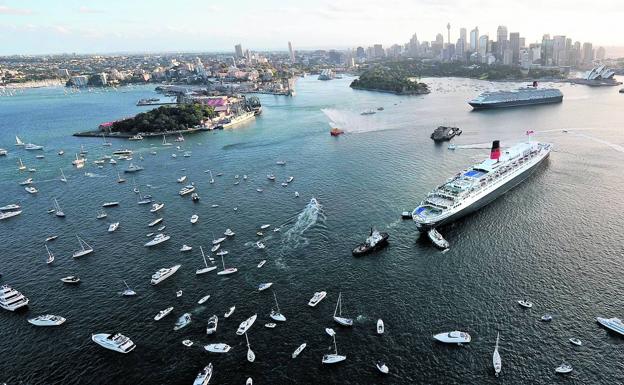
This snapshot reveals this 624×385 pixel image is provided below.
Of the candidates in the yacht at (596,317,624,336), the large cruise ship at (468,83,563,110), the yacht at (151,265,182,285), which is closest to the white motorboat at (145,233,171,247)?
the yacht at (151,265,182,285)

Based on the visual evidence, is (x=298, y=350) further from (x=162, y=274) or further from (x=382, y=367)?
(x=162, y=274)

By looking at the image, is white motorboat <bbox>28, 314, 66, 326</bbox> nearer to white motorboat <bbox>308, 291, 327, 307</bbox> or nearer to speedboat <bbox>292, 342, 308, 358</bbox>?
speedboat <bbox>292, 342, 308, 358</bbox>

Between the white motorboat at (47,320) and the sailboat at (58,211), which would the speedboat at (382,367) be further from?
the sailboat at (58,211)

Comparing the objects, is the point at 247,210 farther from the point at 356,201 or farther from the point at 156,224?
the point at 356,201

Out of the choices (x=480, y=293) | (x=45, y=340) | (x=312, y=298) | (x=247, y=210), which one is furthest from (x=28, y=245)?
(x=480, y=293)

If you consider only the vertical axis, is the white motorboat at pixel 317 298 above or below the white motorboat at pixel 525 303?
below

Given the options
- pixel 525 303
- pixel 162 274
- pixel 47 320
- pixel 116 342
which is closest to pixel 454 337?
pixel 525 303

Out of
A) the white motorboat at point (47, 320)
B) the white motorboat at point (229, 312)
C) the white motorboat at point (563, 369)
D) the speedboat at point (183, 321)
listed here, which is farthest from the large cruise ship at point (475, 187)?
the white motorboat at point (47, 320)

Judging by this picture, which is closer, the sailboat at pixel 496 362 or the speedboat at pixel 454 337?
the sailboat at pixel 496 362
